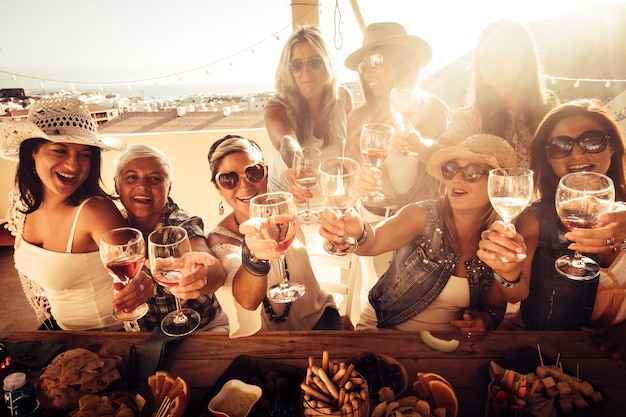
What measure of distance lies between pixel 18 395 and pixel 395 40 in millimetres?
2880

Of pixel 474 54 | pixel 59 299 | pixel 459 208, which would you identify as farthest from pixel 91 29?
pixel 459 208

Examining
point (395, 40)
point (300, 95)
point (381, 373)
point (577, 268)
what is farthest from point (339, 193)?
point (395, 40)

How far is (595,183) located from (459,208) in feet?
1.95

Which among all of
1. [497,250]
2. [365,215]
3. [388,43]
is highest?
[388,43]

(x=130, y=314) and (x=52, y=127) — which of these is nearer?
(x=130, y=314)

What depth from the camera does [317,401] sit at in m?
1.11

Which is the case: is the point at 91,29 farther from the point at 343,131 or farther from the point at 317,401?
the point at 317,401

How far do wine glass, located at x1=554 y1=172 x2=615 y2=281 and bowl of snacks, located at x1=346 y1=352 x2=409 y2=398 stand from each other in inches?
32.2

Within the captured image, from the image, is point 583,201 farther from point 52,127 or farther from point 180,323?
point 52,127

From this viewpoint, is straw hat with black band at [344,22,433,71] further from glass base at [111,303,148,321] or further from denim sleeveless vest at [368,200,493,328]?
glass base at [111,303,148,321]

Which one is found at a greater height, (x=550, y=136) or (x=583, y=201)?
(x=550, y=136)

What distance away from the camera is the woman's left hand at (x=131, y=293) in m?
1.69

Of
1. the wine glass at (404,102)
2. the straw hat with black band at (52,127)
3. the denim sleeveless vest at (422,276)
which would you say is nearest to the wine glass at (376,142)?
the wine glass at (404,102)

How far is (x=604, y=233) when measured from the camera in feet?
4.75
